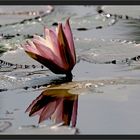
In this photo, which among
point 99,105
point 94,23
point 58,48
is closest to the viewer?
point 99,105

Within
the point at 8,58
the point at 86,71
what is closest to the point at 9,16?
the point at 8,58

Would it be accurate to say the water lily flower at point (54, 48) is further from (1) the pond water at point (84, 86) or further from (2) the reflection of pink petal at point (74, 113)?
(2) the reflection of pink petal at point (74, 113)

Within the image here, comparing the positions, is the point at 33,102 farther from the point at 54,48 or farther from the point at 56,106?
the point at 54,48

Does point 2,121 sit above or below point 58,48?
below

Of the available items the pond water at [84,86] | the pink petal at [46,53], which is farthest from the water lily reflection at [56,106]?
the pink petal at [46,53]

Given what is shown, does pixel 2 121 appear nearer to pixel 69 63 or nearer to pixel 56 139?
pixel 56 139

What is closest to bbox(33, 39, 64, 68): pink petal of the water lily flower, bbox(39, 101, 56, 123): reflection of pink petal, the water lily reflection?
the water lily flower

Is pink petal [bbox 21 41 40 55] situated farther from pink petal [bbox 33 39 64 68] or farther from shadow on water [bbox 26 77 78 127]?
shadow on water [bbox 26 77 78 127]

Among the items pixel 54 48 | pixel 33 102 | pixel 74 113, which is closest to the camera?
pixel 74 113

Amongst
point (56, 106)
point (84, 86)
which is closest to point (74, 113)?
point (56, 106)
